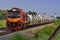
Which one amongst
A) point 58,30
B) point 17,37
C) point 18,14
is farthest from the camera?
point 18,14

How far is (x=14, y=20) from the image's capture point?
36062 mm

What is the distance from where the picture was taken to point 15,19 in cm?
3628

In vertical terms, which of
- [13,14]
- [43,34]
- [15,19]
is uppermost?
[13,14]

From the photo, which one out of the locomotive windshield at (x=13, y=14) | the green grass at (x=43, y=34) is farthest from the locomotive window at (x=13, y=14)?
the green grass at (x=43, y=34)

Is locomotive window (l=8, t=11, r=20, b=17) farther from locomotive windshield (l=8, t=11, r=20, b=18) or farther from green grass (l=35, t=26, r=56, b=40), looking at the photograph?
green grass (l=35, t=26, r=56, b=40)

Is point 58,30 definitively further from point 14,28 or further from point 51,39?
point 14,28

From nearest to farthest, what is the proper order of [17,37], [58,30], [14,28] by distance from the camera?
[58,30] → [17,37] → [14,28]

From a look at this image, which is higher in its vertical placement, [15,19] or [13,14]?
[13,14]

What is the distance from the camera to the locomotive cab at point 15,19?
3525 centimetres

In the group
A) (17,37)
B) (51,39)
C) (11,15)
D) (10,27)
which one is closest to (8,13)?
(11,15)

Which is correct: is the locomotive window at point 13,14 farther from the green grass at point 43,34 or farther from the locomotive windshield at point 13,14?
the green grass at point 43,34

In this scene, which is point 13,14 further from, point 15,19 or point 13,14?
point 15,19

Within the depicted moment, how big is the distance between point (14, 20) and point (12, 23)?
639mm

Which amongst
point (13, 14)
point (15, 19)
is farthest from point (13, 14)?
point (15, 19)
